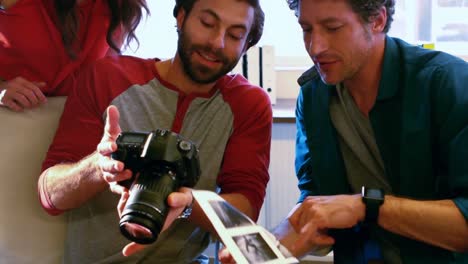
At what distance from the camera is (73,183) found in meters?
1.26

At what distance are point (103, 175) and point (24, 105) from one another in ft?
1.53

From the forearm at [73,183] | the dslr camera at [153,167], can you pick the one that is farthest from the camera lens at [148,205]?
the forearm at [73,183]

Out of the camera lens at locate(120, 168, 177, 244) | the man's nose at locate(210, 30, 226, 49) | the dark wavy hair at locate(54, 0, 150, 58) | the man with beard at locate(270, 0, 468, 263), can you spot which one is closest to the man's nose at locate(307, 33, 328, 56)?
the man with beard at locate(270, 0, 468, 263)

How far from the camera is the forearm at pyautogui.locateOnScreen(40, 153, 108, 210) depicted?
1214mm

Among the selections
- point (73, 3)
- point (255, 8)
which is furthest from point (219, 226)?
point (73, 3)

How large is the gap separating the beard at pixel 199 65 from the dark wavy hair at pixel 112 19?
0.26 m

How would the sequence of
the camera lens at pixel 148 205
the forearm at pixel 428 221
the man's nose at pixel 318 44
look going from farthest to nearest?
1. the man's nose at pixel 318 44
2. the forearm at pixel 428 221
3. the camera lens at pixel 148 205

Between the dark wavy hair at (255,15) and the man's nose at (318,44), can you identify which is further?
the dark wavy hair at (255,15)

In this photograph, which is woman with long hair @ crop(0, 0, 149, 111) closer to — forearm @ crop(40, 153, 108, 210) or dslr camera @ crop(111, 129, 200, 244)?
forearm @ crop(40, 153, 108, 210)

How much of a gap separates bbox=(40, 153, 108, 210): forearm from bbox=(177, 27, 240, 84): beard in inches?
14.0

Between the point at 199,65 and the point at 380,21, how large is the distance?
17.3 inches

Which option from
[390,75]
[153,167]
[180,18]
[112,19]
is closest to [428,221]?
[390,75]

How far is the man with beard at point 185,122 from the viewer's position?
4.50ft

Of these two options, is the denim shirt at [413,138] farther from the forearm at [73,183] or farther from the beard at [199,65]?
the forearm at [73,183]
